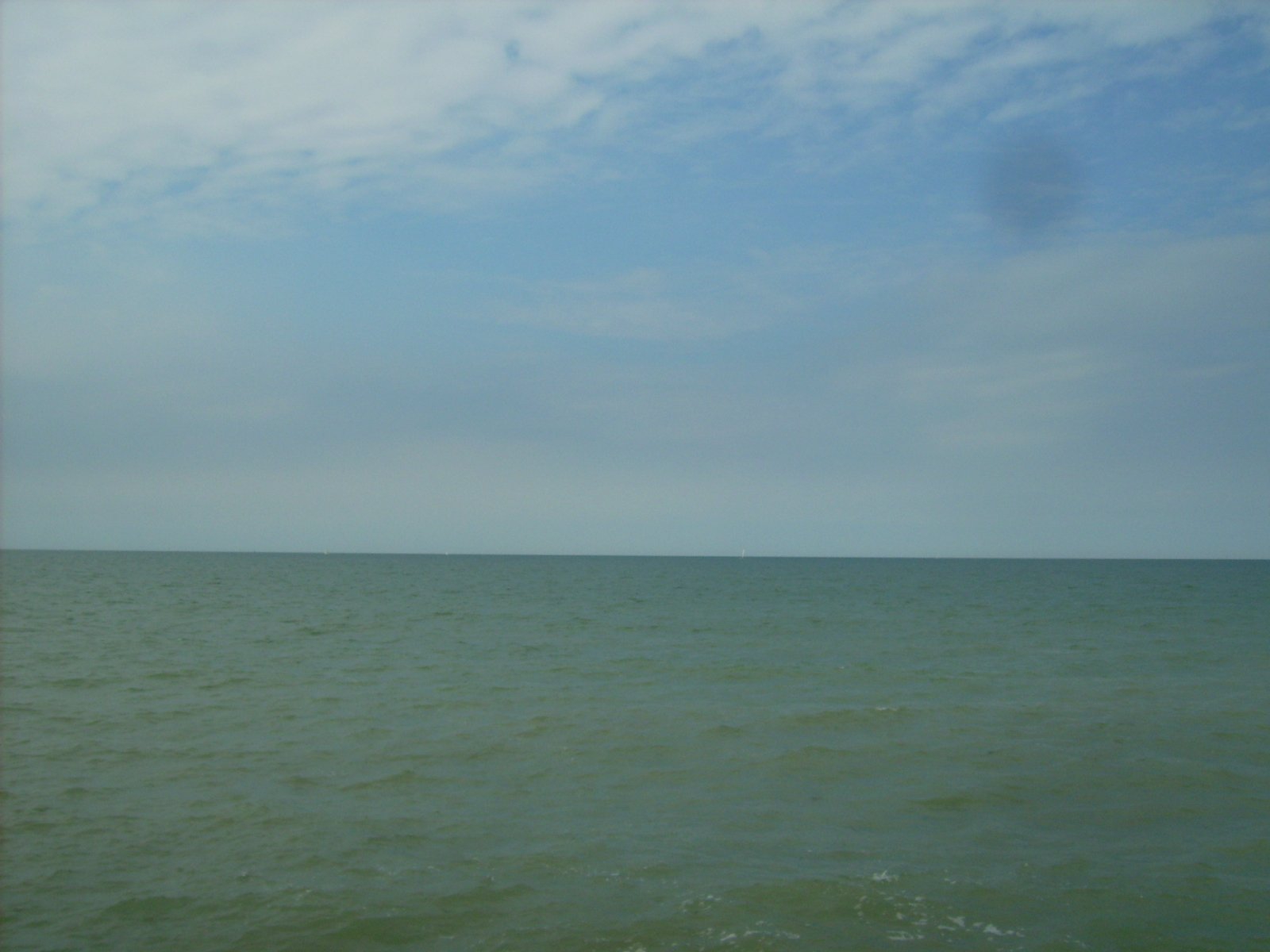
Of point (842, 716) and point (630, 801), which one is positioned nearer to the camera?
point (630, 801)

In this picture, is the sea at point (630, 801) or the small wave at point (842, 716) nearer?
the sea at point (630, 801)

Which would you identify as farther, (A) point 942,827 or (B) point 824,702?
(B) point 824,702

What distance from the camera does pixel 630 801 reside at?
12812 millimetres

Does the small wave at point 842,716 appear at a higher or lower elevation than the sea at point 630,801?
higher

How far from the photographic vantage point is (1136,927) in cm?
891

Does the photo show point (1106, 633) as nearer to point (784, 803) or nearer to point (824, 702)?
point (824, 702)

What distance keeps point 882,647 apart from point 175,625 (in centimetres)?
2819

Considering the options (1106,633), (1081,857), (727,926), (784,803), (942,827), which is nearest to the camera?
(727,926)

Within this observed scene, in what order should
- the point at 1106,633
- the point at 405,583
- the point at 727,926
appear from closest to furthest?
the point at 727,926
the point at 1106,633
the point at 405,583

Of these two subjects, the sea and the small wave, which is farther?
the small wave

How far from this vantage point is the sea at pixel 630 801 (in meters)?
8.99

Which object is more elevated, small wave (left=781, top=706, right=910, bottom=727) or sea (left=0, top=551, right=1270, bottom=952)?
small wave (left=781, top=706, right=910, bottom=727)

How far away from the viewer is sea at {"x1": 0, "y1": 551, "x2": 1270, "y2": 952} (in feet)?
29.5

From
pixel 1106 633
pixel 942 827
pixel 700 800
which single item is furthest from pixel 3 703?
pixel 1106 633
